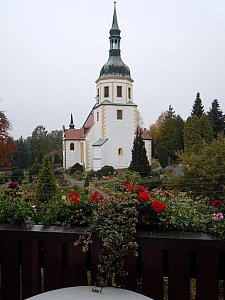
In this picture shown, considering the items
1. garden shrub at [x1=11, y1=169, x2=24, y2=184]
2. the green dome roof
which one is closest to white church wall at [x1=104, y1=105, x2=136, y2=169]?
the green dome roof

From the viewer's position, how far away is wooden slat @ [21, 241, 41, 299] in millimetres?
2389

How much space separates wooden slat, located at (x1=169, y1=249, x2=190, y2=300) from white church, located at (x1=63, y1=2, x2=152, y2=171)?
25002mm

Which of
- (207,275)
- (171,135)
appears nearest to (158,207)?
(207,275)

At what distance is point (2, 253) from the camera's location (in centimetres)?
248

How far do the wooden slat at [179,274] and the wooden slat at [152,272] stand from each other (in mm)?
68

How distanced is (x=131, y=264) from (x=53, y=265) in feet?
1.90

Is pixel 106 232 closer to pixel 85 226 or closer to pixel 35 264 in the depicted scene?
pixel 85 226

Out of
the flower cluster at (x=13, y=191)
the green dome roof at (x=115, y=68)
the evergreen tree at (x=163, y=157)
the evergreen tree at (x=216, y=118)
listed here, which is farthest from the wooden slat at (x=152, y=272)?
the evergreen tree at (x=216, y=118)

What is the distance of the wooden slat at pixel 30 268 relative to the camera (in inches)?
94.0

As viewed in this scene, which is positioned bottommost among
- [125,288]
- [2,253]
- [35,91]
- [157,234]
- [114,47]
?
[125,288]

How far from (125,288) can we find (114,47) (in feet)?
98.2

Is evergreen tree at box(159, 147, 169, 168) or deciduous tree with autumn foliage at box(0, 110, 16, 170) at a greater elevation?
deciduous tree with autumn foliage at box(0, 110, 16, 170)

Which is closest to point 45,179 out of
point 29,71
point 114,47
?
point 29,71

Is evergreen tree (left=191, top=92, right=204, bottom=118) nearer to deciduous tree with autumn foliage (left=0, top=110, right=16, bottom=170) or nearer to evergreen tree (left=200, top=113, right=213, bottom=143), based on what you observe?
evergreen tree (left=200, top=113, right=213, bottom=143)
